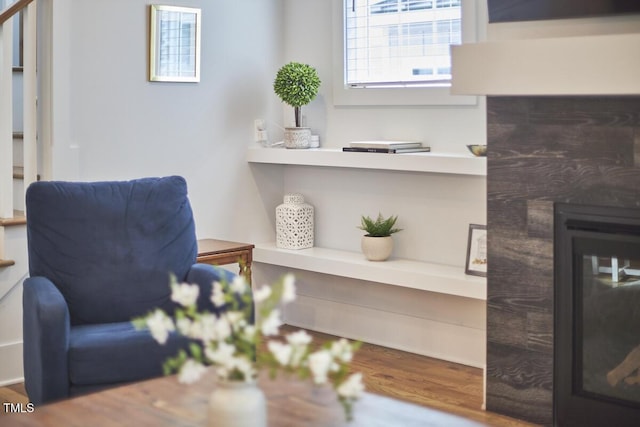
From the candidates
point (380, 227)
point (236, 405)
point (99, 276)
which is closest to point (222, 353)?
point (236, 405)

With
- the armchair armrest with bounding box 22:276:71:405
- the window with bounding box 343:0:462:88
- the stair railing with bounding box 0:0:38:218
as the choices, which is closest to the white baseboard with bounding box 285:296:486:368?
the window with bounding box 343:0:462:88

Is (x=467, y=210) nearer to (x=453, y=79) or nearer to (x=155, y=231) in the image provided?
(x=453, y=79)

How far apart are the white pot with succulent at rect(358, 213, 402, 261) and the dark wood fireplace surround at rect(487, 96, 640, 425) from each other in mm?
986

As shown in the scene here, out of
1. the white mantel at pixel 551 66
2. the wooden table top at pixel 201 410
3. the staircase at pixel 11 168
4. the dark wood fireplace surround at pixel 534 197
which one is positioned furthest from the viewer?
the staircase at pixel 11 168

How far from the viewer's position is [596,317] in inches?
131

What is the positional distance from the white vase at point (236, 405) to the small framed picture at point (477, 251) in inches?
96.7

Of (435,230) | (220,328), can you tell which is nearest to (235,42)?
(435,230)

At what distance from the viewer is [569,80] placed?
306cm

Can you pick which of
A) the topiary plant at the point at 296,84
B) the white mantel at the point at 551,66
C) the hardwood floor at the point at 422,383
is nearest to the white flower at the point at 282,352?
the white mantel at the point at 551,66

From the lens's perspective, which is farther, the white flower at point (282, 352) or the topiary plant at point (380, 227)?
the topiary plant at point (380, 227)

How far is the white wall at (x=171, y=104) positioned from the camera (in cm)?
414

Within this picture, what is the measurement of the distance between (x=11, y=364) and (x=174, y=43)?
1.79 m

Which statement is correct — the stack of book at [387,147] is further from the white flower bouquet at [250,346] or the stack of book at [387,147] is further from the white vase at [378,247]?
the white flower bouquet at [250,346]

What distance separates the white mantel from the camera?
9.57 feet
